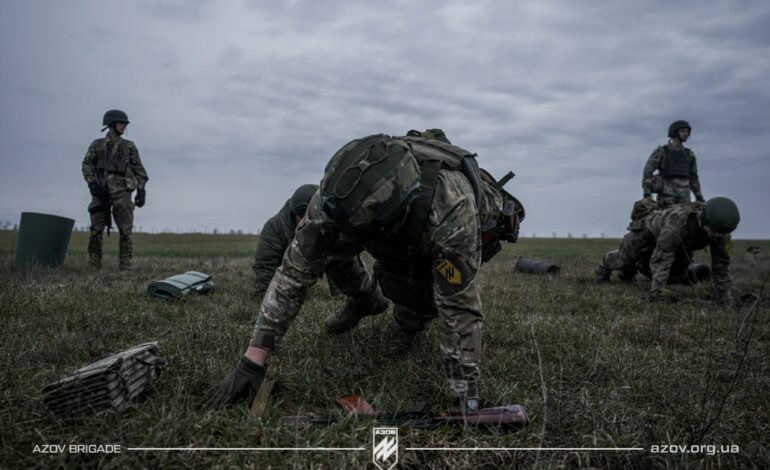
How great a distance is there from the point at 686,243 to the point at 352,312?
5.90 metres

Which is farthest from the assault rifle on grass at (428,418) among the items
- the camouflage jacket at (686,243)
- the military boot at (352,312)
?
the camouflage jacket at (686,243)

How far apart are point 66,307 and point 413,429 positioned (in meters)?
4.08

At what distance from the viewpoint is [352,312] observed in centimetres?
444

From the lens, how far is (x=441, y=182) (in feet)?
9.59

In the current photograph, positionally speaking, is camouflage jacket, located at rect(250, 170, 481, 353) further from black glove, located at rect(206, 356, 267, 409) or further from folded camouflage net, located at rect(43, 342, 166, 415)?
folded camouflage net, located at rect(43, 342, 166, 415)

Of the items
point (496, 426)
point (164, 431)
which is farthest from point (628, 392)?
point (164, 431)

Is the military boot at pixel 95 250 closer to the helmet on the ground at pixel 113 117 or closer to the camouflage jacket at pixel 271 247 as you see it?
the helmet on the ground at pixel 113 117

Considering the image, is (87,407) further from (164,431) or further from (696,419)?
(696,419)

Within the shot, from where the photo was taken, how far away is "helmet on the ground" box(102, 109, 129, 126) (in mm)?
8870

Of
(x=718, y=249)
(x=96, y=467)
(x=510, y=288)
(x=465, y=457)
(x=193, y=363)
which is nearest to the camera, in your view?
(x=96, y=467)

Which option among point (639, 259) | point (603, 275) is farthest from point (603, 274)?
point (639, 259)

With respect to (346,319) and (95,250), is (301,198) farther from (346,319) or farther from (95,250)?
(95,250)

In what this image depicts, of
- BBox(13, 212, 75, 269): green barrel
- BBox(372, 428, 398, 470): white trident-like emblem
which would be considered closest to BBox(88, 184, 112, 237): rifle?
BBox(13, 212, 75, 269): green barrel

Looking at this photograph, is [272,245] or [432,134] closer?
[432,134]
